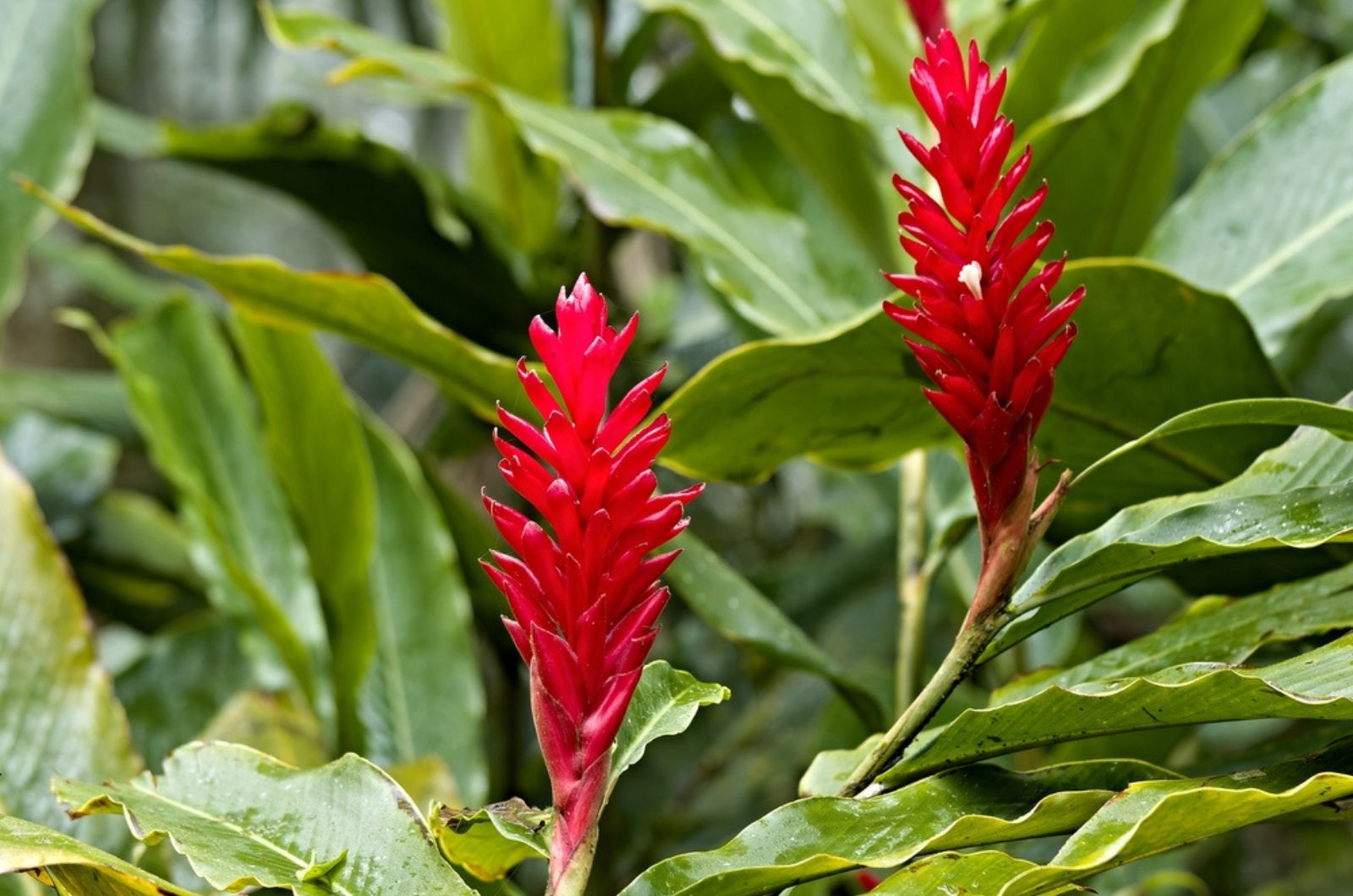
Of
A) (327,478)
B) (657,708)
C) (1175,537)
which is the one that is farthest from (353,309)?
(1175,537)

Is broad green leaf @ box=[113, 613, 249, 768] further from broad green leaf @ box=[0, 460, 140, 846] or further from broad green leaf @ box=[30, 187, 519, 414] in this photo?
broad green leaf @ box=[30, 187, 519, 414]

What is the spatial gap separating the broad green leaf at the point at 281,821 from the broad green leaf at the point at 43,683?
21cm

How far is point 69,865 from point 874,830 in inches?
10.8

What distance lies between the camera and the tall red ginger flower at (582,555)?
429mm

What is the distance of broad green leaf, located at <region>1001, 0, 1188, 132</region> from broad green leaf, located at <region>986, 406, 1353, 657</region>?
0.39 metres

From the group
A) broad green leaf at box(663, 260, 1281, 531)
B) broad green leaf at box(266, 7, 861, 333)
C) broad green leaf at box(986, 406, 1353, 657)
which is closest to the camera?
broad green leaf at box(986, 406, 1353, 657)

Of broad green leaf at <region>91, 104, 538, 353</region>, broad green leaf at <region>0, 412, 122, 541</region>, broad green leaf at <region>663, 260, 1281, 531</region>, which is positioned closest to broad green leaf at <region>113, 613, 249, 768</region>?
broad green leaf at <region>91, 104, 538, 353</region>

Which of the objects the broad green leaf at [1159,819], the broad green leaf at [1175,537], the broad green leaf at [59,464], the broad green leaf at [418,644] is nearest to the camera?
the broad green leaf at [1159,819]

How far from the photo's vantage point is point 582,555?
1.42 ft

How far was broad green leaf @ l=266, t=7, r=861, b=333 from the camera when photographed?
865 mm

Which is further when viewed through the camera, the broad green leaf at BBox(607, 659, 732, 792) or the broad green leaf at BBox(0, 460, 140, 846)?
the broad green leaf at BBox(0, 460, 140, 846)

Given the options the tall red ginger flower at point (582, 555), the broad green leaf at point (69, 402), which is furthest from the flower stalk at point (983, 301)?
the broad green leaf at point (69, 402)

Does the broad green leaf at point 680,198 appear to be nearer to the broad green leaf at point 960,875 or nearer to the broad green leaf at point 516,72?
the broad green leaf at point 516,72

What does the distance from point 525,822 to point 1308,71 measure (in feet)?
5.16
